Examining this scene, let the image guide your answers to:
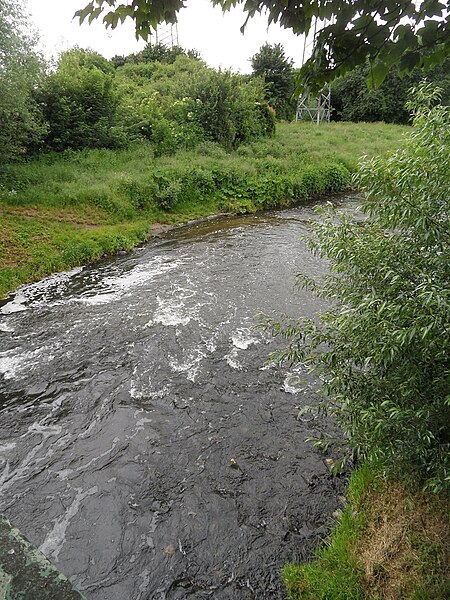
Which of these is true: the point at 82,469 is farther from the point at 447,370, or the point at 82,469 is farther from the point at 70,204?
the point at 70,204

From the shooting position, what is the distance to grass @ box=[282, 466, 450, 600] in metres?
3.55

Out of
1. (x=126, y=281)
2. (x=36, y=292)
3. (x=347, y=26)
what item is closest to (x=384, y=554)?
(x=347, y=26)

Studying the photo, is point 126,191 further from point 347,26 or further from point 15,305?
point 347,26

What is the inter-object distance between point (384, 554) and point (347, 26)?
4.45 meters

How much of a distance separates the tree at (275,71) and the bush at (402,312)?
36.7 m

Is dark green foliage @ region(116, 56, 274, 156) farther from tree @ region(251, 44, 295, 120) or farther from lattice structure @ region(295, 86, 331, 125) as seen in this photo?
lattice structure @ region(295, 86, 331, 125)

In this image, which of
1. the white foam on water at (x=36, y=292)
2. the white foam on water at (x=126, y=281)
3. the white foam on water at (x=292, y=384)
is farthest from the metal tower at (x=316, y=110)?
the white foam on water at (x=292, y=384)

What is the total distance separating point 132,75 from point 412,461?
37.1 m

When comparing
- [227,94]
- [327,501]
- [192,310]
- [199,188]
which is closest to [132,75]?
[227,94]

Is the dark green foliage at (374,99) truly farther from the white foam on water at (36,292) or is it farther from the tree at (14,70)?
the white foam on water at (36,292)

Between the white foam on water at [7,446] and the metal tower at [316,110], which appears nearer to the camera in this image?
the white foam on water at [7,446]

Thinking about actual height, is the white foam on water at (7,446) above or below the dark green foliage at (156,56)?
below

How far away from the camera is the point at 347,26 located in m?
2.78

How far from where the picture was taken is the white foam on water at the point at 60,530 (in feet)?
14.8
